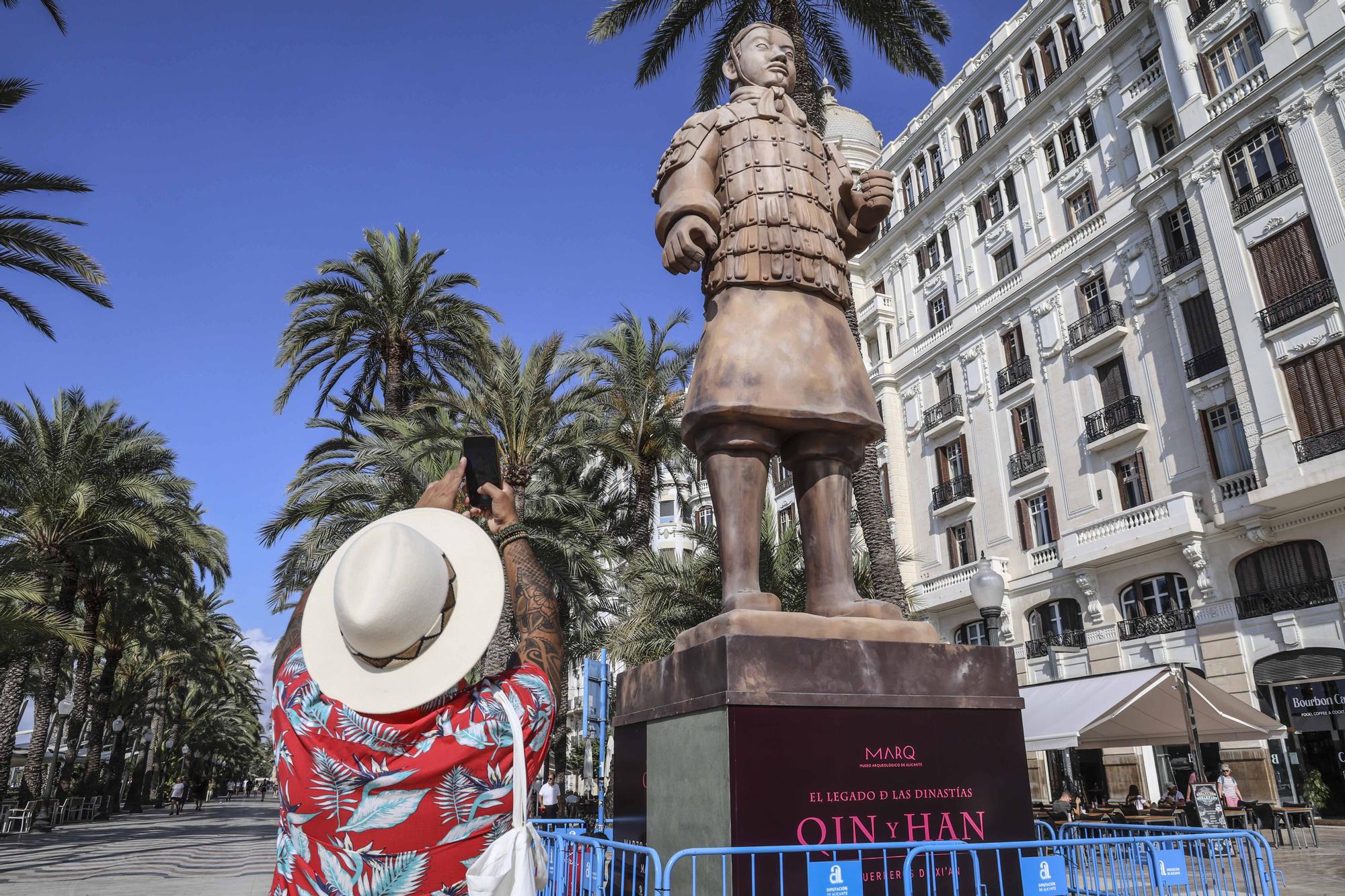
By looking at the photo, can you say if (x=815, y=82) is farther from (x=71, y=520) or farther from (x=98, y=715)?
(x=98, y=715)

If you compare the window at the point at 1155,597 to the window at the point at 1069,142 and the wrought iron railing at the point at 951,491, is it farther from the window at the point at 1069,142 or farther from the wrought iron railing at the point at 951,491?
the window at the point at 1069,142

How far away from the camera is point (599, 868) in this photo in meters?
3.53

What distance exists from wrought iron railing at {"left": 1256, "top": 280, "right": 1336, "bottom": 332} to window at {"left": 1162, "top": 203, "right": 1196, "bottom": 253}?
130 inches

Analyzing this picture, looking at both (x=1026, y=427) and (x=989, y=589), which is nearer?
(x=989, y=589)

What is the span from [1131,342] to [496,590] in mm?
24256

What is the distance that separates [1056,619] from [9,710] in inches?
996

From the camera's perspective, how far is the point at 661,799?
3699 mm

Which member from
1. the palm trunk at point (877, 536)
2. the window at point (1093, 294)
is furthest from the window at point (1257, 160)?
the palm trunk at point (877, 536)

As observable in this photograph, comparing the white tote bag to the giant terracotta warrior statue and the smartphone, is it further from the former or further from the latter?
the giant terracotta warrior statue

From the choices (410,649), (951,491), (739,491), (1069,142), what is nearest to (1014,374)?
(951,491)

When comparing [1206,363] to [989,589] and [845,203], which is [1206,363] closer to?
[989,589]

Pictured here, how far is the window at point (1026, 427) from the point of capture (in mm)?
25719

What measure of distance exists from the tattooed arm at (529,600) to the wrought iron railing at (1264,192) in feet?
70.9

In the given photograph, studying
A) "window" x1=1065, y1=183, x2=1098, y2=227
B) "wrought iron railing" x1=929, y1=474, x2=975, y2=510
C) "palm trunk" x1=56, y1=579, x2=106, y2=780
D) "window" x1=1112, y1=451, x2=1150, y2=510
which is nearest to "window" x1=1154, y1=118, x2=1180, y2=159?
"window" x1=1065, y1=183, x2=1098, y2=227
